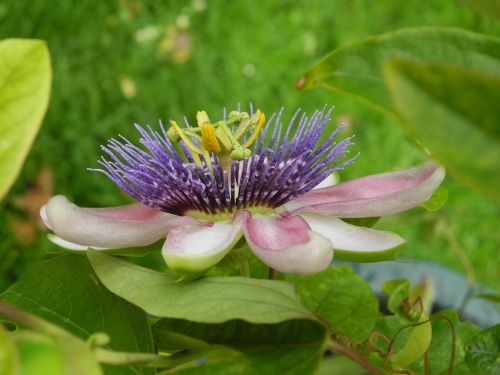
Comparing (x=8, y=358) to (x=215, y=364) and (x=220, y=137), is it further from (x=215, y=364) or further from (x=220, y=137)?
(x=220, y=137)

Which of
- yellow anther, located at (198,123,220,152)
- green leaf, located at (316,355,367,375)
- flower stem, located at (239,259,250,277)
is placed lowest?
green leaf, located at (316,355,367,375)

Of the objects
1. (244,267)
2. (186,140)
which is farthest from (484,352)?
(186,140)

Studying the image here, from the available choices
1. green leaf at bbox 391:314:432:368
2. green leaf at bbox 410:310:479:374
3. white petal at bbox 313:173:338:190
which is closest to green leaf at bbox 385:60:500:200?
green leaf at bbox 391:314:432:368

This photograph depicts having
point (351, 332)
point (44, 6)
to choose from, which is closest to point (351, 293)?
point (351, 332)

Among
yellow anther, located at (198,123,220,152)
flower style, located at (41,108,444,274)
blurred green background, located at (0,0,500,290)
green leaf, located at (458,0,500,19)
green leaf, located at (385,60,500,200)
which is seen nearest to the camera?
green leaf, located at (385,60,500,200)

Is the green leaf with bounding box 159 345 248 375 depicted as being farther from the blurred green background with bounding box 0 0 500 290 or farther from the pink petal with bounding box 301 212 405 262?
the blurred green background with bounding box 0 0 500 290

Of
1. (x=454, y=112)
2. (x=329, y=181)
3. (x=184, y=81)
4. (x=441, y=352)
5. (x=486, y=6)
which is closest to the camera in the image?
(x=454, y=112)

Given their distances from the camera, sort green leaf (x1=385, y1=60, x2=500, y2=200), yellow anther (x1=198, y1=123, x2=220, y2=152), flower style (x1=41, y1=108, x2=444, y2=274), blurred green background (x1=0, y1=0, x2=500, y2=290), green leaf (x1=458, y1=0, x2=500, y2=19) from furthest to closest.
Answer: blurred green background (x1=0, y1=0, x2=500, y2=290), yellow anther (x1=198, y1=123, x2=220, y2=152), flower style (x1=41, y1=108, x2=444, y2=274), green leaf (x1=458, y1=0, x2=500, y2=19), green leaf (x1=385, y1=60, x2=500, y2=200)
